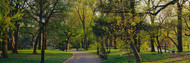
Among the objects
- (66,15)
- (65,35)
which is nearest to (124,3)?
(66,15)

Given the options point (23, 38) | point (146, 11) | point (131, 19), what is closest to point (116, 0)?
point (131, 19)

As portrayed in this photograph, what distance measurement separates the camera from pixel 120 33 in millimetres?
16281

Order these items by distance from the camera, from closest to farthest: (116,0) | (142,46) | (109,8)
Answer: (109,8)
(116,0)
(142,46)

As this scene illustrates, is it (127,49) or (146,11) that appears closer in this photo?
(146,11)

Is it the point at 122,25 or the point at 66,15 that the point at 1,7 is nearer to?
the point at 122,25

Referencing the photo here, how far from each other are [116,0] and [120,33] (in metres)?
3.32

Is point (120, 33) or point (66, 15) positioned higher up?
point (66, 15)

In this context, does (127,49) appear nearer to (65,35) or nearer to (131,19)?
(131,19)

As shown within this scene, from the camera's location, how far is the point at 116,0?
1659 cm

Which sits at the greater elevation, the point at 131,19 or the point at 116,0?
the point at 116,0

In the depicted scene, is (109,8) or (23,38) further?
(23,38)

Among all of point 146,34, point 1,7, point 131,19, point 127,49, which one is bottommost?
point 127,49

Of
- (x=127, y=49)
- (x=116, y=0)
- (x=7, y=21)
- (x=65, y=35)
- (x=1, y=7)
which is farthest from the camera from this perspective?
(x=65, y=35)

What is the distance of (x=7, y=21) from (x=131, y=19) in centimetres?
1056
